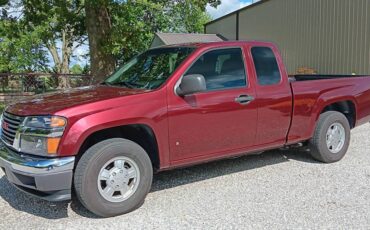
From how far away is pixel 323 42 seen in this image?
1612cm

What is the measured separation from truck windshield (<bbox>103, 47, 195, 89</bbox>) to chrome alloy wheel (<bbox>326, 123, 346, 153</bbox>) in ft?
9.26

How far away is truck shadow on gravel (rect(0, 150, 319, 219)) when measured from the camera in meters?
4.69

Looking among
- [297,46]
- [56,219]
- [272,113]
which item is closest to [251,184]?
[272,113]

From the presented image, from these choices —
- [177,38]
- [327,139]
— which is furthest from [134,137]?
[177,38]

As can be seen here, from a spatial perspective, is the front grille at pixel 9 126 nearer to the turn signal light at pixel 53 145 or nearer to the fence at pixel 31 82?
the turn signal light at pixel 53 145

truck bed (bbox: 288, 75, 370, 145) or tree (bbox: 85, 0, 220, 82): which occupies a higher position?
tree (bbox: 85, 0, 220, 82)

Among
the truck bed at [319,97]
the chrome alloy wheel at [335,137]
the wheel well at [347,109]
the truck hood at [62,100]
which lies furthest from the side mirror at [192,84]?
the wheel well at [347,109]

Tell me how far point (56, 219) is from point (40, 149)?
2.76ft

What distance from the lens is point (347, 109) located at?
6.90 m

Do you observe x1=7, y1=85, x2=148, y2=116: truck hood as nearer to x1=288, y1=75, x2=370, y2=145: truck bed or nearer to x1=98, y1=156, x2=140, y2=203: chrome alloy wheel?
x1=98, y1=156, x2=140, y2=203: chrome alloy wheel

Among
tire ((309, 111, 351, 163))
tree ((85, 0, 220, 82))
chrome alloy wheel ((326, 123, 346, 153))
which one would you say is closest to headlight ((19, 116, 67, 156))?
tire ((309, 111, 351, 163))

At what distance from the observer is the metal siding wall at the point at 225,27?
25817mm

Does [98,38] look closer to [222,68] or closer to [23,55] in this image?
[222,68]

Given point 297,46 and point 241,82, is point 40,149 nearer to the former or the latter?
point 241,82
